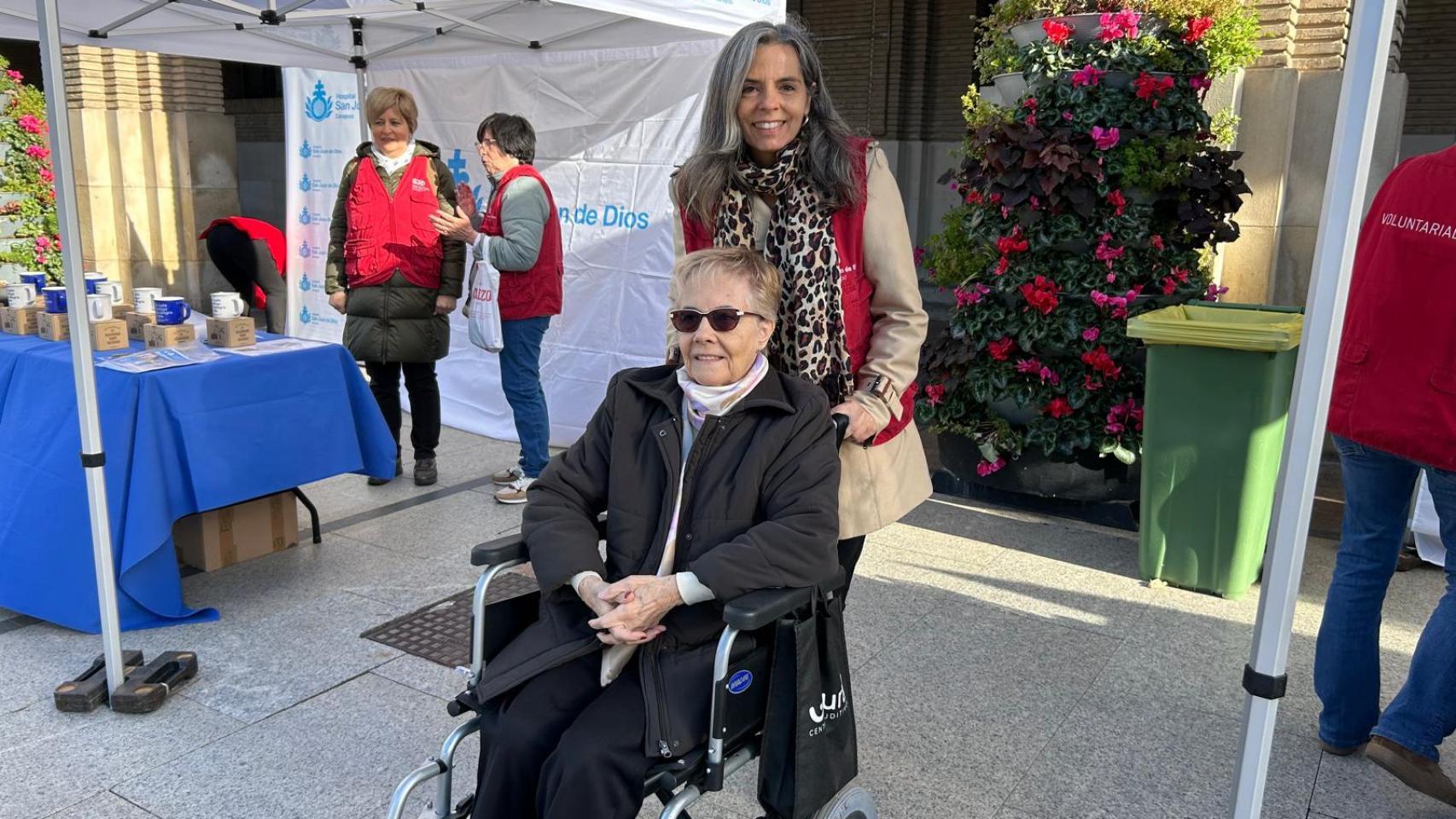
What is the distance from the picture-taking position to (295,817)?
265 cm

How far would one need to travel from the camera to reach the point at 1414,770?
2.70 m

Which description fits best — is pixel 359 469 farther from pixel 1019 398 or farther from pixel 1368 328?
pixel 1368 328

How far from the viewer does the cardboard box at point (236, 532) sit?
4.21 m

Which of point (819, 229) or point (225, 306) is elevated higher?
point (819, 229)

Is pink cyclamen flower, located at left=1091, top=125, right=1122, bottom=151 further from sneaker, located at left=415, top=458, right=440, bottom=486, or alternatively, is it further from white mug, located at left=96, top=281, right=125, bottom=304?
white mug, located at left=96, top=281, right=125, bottom=304

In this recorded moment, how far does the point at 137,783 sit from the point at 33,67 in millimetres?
21200

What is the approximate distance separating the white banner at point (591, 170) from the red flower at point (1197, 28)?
2.18 meters

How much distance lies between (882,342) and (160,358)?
2822mm

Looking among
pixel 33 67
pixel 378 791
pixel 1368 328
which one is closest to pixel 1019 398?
pixel 1368 328

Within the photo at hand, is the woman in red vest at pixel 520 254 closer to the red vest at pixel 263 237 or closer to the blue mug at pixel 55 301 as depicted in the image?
the blue mug at pixel 55 301

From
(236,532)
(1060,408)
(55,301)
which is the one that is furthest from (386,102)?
(1060,408)

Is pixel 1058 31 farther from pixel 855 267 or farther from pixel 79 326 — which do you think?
pixel 79 326

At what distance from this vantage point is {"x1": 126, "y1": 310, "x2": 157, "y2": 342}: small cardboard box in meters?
4.24

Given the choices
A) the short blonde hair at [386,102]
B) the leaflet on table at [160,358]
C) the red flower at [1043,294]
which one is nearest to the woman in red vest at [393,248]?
the short blonde hair at [386,102]
